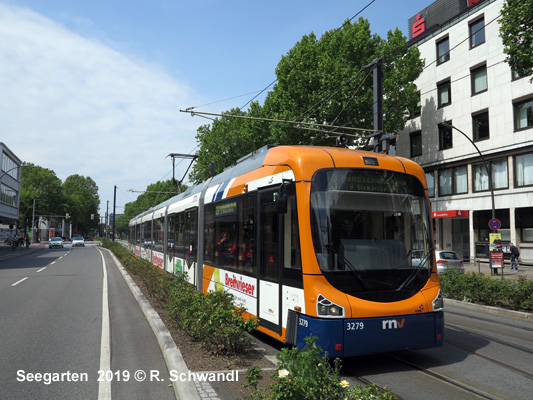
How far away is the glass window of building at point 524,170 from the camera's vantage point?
27406 millimetres

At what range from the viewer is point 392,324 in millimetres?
5785

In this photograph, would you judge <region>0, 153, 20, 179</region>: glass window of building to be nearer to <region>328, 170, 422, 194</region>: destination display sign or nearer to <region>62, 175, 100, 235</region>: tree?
<region>62, 175, 100, 235</region>: tree

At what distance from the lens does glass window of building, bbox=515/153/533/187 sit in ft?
89.9

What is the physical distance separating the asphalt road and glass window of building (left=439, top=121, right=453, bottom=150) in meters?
28.3

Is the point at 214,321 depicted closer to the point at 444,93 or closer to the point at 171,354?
the point at 171,354

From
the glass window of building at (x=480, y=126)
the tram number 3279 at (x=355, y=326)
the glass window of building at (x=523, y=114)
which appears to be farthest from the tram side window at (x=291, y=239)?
the glass window of building at (x=480, y=126)

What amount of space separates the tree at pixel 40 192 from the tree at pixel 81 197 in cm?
1198

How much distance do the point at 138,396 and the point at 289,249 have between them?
268 centimetres

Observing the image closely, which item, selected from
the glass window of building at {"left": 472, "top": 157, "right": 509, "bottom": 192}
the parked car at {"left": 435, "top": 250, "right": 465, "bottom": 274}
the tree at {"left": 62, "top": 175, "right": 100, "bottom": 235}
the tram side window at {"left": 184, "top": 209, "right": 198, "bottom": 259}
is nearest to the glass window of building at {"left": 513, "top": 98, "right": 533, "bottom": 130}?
the glass window of building at {"left": 472, "top": 157, "right": 509, "bottom": 192}

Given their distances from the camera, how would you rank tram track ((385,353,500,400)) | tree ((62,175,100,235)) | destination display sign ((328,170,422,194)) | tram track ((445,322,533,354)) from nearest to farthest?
tram track ((385,353,500,400))
destination display sign ((328,170,422,194))
tram track ((445,322,533,354))
tree ((62,175,100,235))

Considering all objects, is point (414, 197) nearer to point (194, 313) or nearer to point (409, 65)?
point (194, 313)

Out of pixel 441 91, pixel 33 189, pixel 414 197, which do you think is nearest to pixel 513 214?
pixel 441 91

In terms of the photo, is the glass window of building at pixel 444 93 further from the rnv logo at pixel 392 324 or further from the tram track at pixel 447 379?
the rnv logo at pixel 392 324

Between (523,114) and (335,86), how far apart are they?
41.6ft
